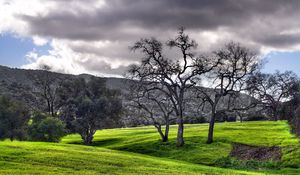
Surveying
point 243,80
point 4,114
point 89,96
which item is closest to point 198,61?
point 243,80

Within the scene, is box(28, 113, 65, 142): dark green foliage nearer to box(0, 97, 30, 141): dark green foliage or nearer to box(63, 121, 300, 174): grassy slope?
box(0, 97, 30, 141): dark green foliage

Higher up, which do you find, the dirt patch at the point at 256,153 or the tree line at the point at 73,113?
the tree line at the point at 73,113

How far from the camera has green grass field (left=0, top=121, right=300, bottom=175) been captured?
3180 cm

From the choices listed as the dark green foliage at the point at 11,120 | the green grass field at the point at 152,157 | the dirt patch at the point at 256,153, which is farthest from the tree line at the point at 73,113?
the dirt patch at the point at 256,153

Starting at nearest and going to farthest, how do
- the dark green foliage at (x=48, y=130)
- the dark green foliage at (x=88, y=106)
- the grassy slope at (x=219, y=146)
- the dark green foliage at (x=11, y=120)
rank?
the grassy slope at (x=219, y=146) < the dark green foliage at (x=48, y=130) < the dark green foliage at (x=88, y=106) < the dark green foliage at (x=11, y=120)

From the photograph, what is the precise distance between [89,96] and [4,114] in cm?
1869

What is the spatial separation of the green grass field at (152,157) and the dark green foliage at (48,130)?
11.8 meters

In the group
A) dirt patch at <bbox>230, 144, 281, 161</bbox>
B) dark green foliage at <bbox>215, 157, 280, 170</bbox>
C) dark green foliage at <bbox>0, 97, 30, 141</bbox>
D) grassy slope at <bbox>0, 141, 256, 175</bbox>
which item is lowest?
dark green foliage at <bbox>215, 157, 280, 170</bbox>

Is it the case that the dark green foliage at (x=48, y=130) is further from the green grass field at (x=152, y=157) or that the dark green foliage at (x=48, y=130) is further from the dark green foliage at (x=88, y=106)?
the green grass field at (x=152, y=157)

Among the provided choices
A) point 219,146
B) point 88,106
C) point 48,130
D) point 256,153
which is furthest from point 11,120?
point 256,153

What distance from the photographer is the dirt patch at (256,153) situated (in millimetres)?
55022

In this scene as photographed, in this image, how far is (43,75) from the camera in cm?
10300

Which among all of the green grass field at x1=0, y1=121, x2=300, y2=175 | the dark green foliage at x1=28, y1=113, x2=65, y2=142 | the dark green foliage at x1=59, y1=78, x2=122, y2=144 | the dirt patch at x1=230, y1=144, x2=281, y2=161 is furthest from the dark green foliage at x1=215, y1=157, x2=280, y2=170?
the dark green foliage at x1=28, y1=113, x2=65, y2=142

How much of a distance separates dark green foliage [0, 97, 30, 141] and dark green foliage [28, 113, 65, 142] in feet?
26.4
